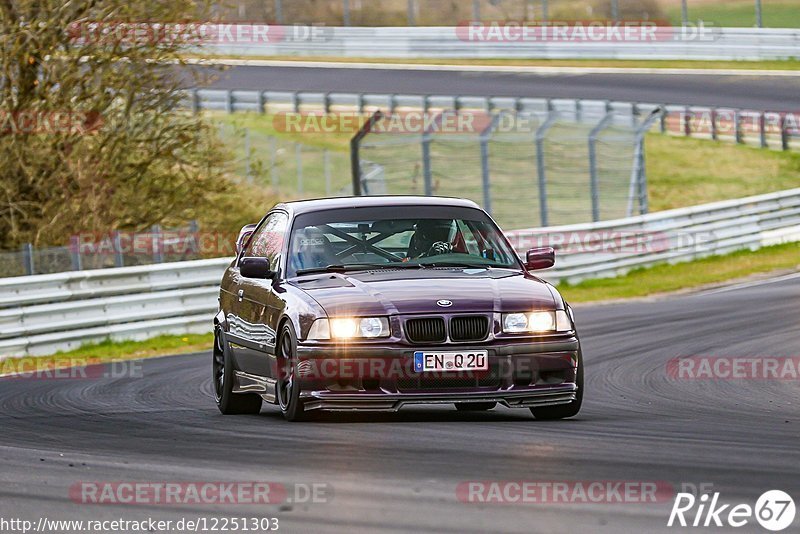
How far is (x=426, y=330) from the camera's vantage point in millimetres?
9531

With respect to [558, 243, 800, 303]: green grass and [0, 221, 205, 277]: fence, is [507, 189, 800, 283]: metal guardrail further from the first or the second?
[0, 221, 205, 277]: fence

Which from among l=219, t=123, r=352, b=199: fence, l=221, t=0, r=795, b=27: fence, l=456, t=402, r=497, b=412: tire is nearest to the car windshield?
l=456, t=402, r=497, b=412: tire

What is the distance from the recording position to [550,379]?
977 centimetres

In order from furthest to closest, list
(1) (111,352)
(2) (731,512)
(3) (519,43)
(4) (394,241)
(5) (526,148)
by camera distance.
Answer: (3) (519,43) → (5) (526,148) → (1) (111,352) → (4) (394,241) → (2) (731,512)

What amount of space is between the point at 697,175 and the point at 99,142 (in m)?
18.5

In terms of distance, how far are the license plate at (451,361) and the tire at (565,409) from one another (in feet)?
2.33

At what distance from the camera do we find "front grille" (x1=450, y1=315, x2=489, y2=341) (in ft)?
31.3

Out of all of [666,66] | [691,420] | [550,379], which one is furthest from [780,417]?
[666,66]

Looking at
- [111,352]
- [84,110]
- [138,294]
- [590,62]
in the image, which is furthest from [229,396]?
[590,62]

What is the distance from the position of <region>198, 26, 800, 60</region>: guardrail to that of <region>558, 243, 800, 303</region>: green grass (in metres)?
21.0

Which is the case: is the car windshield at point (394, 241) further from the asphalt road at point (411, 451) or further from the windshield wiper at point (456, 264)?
the asphalt road at point (411, 451)

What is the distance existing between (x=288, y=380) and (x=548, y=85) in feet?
119

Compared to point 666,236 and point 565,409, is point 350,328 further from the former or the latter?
point 666,236

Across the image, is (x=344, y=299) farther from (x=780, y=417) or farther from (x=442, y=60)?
(x=442, y=60)
